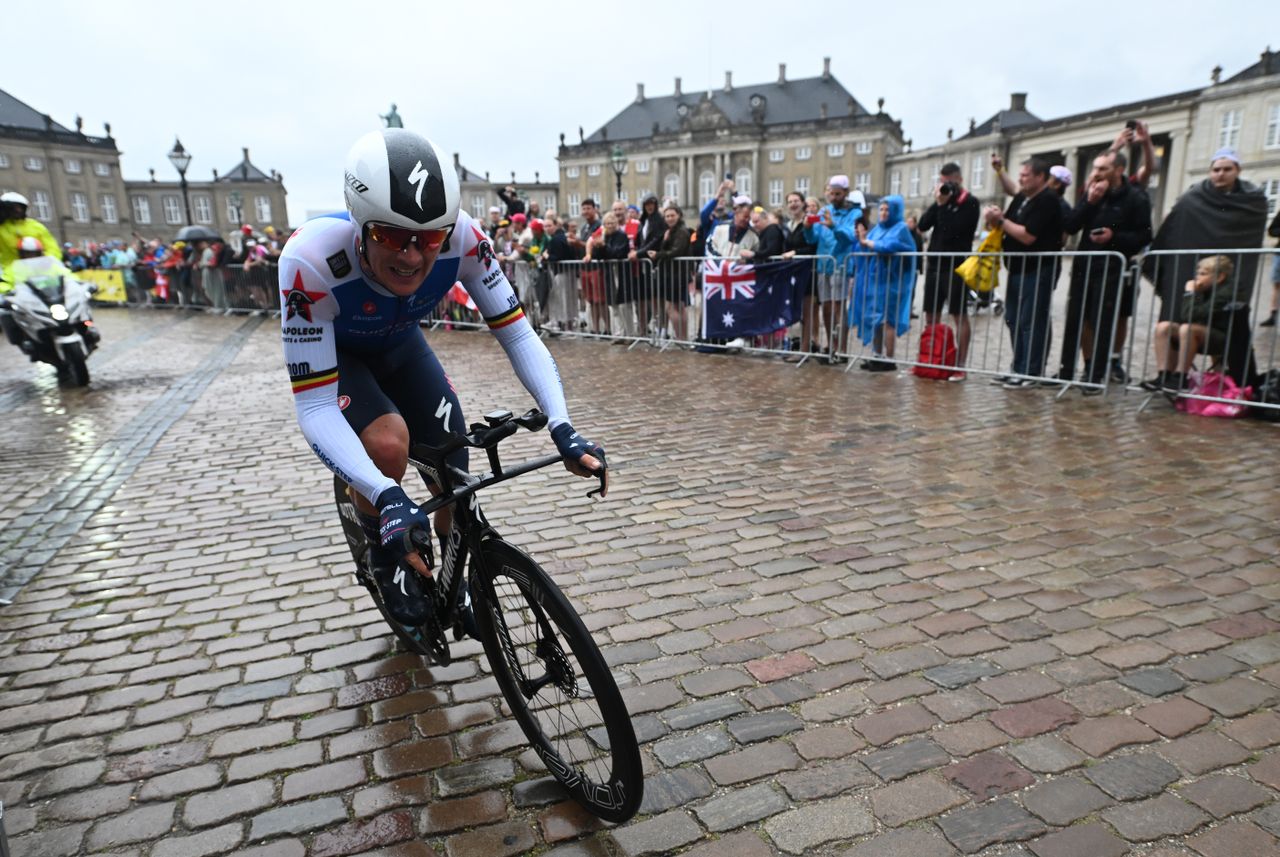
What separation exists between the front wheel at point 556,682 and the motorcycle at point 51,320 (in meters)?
10.3

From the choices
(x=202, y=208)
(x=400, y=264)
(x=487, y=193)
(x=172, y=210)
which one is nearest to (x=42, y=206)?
(x=172, y=210)

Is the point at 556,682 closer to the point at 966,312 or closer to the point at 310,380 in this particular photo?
the point at 310,380

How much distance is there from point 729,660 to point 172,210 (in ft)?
337

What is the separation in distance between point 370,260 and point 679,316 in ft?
33.0

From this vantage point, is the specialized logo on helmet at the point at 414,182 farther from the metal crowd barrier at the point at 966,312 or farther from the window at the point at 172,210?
the window at the point at 172,210

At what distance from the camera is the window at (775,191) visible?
9350cm

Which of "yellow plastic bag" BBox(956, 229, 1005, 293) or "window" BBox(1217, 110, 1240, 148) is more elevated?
"window" BBox(1217, 110, 1240, 148)

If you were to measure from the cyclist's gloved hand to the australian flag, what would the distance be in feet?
29.5

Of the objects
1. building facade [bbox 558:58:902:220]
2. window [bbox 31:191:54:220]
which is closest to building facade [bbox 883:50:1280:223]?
building facade [bbox 558:58:902:220]

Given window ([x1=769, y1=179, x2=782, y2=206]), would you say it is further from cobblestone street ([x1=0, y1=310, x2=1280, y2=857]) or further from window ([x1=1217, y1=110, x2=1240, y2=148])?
cobblestone street ([x1=0, y1=310, x2=1280, y2=857])

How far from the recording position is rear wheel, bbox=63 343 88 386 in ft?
33.4

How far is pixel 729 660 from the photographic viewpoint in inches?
125

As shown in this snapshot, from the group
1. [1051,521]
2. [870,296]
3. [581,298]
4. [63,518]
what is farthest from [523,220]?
[1051,521]

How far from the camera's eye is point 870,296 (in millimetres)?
9961
